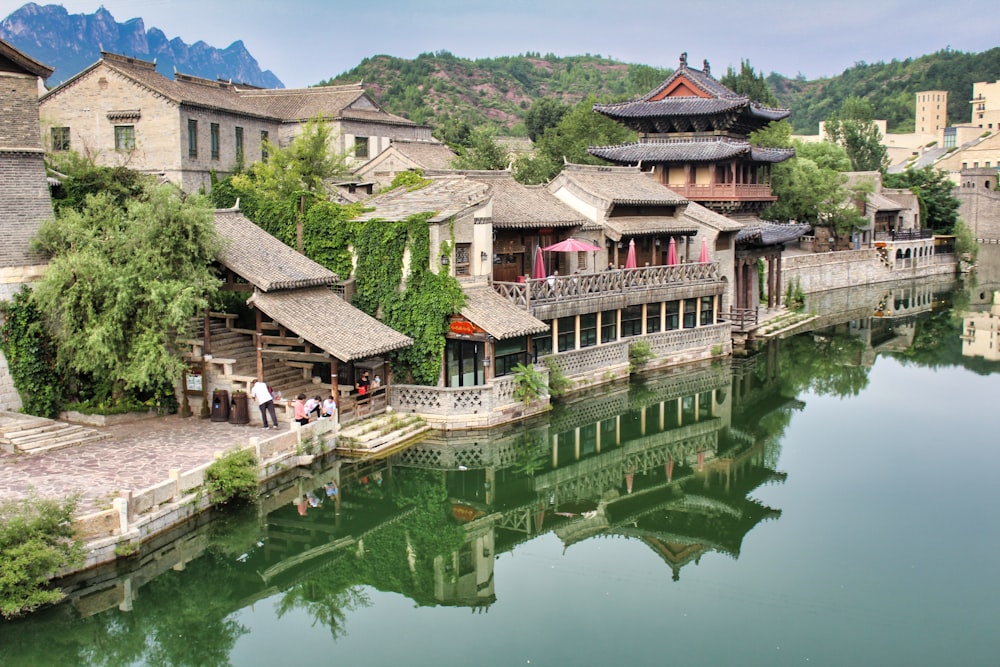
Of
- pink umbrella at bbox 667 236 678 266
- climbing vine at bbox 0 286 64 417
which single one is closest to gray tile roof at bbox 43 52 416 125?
pink umbrella at bbox 667 236 678 266

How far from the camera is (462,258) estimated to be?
92.5 feet

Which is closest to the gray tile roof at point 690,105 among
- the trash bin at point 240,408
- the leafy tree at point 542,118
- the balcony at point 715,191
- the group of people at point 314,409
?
the balcony at point 715,191

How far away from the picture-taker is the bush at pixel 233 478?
1938 cm

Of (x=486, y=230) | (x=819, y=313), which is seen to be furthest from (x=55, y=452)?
(x=819, y=313)

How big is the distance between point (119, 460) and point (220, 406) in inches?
147

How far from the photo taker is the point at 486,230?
28.6 metres

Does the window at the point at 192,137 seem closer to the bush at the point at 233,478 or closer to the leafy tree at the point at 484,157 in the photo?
the leafy tree at the point at 484,157

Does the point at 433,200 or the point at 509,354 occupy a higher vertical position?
the point at 433,200

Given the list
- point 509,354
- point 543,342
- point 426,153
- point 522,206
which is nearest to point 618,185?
point 522,206

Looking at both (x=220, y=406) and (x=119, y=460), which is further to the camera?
(x=220, y=406)

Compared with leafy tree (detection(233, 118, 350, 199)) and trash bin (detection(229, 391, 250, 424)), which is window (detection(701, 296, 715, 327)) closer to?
leafy tree (detection(233, 118, 350, 199))

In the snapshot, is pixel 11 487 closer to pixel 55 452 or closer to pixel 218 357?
pixel 55 452

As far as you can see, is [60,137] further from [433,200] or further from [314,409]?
[314,409]

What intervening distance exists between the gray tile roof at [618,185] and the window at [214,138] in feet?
48.4
